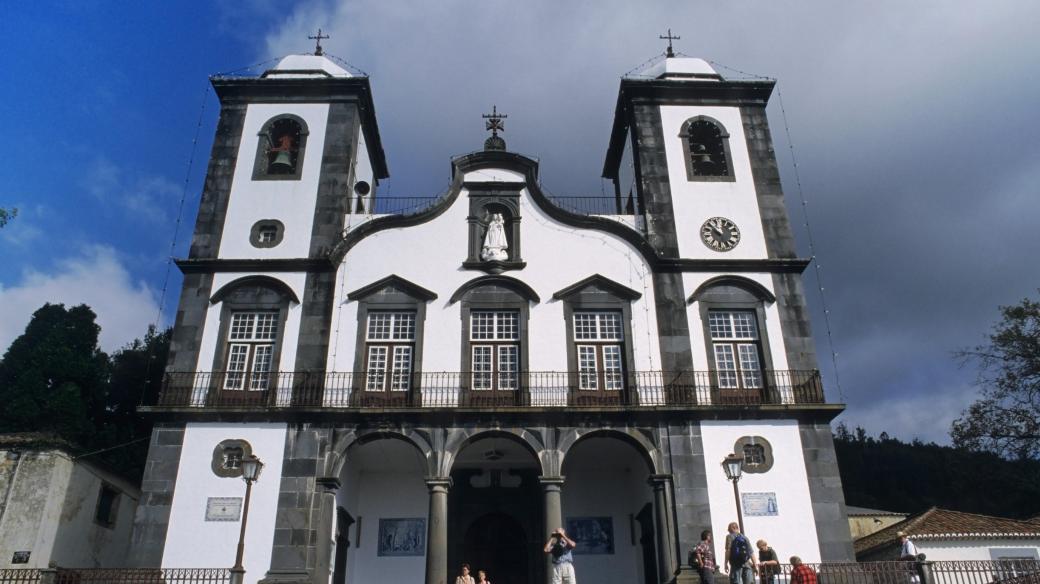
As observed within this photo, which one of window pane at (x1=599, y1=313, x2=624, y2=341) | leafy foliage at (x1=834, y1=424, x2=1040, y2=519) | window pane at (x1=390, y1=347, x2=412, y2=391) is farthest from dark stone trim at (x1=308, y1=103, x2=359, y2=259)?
leafy foliage at (x1=834, y1=424, x2=1040, y2=519)

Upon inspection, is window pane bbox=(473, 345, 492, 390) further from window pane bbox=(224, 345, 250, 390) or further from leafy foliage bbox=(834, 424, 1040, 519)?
leafy foliage bbox=(834, 424, 1040, 519)

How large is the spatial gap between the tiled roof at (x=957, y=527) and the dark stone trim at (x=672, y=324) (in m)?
7.80

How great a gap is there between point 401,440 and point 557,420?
11.5 ft

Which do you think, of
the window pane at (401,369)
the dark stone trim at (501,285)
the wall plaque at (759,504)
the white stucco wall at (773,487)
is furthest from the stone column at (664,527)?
the window pane at (401,369)

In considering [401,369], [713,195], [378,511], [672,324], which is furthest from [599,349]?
[378,511]

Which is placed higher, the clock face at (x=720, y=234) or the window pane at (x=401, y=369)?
the clock face at (x=720, y=234)

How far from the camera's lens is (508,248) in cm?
2052

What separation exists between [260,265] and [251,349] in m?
2.14

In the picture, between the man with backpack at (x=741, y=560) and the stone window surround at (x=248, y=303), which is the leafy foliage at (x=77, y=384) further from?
the man with backpack at (x=741, y=560)

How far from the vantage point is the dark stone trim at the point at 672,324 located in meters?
19.0

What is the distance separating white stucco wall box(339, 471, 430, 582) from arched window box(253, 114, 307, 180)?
8.11m

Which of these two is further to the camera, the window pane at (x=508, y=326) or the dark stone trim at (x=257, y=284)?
the dark stone trim at (x=257, y=284)

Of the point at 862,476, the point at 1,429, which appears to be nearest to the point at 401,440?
the point at 1,429

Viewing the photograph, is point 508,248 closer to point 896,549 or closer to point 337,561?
point 337,561
